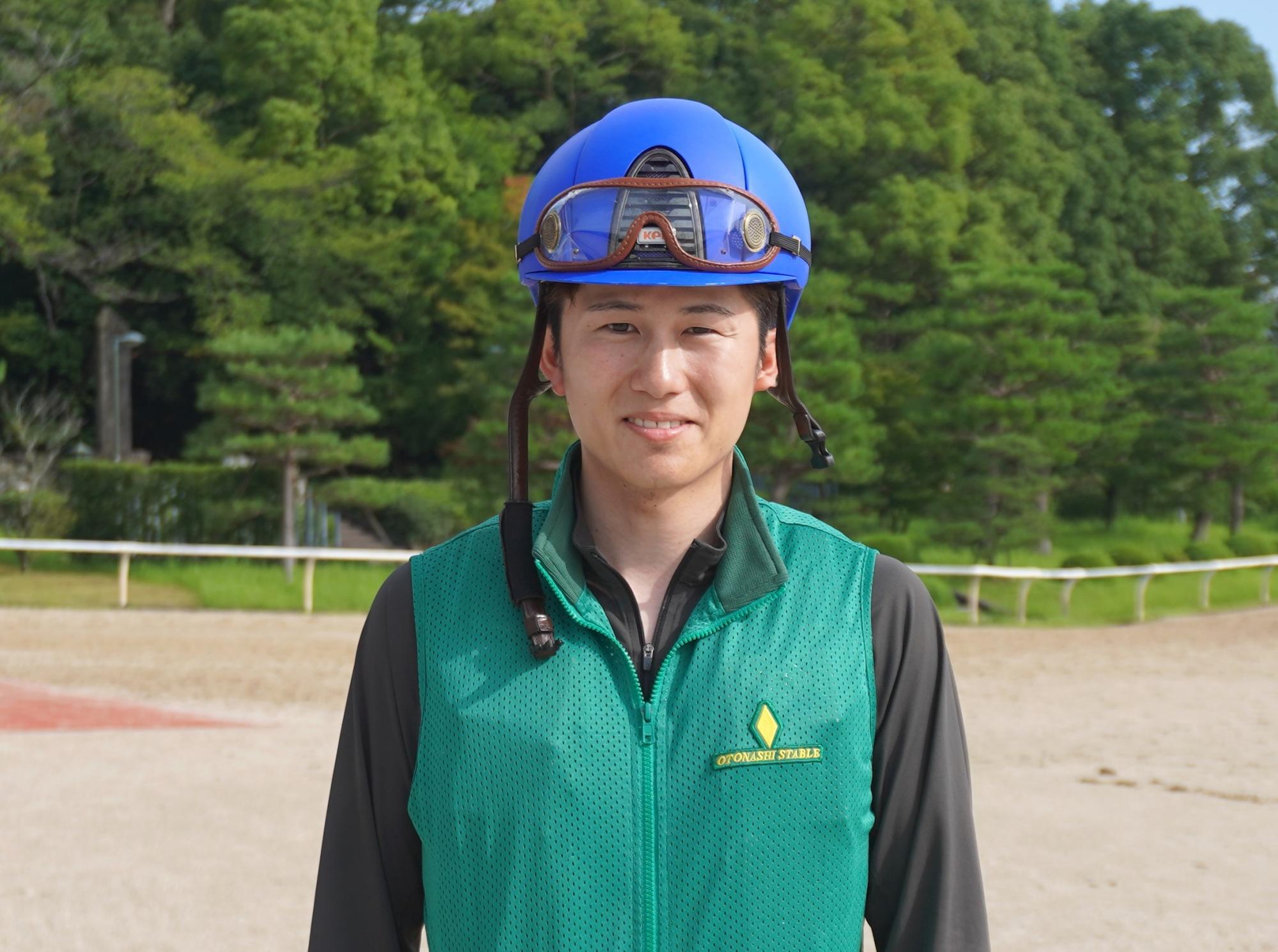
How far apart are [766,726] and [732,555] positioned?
189mm

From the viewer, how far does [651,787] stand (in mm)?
1511

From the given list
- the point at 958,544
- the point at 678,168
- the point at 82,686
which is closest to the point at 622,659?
the point at 678,168

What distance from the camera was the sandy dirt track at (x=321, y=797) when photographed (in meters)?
5.02

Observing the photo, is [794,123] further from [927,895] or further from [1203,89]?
[927,895]

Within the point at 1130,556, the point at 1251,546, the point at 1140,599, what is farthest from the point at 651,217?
the point at 1251,546

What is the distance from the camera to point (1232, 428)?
2212 centimetres

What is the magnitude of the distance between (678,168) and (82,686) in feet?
30.4

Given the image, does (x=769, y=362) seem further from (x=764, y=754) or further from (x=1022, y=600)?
(x=1022, y=600)

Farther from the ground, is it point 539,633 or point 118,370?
point 539,633

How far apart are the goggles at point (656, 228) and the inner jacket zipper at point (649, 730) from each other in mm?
330

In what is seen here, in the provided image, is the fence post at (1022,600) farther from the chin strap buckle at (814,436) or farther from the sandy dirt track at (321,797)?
the chin strap buckle at (814,436)

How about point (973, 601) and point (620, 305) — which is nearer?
point (620, 305)

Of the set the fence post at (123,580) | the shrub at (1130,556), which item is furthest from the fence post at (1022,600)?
the fence post at (123,580)

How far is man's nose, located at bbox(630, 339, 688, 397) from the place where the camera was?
1.58 meters
